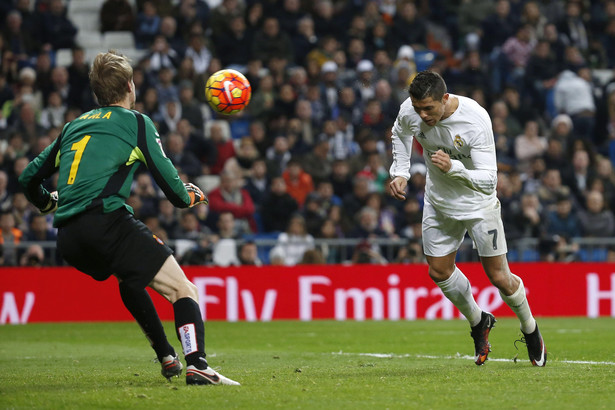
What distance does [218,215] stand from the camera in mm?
18234

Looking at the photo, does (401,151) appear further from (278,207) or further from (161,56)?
(161,56)

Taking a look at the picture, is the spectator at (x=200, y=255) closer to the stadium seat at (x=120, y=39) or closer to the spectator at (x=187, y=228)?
the spectator at (x=187, y=228)

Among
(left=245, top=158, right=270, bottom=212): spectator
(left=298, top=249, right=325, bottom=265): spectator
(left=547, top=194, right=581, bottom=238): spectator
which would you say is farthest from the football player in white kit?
(left=245, top=158, right=270, bottom=212): spectator

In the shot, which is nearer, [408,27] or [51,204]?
[51,204]

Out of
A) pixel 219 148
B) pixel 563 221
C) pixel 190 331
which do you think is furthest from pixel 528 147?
pixel 190 331

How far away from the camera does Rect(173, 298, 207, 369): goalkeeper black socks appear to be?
7.08 metres

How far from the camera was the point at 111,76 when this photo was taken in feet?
23.5

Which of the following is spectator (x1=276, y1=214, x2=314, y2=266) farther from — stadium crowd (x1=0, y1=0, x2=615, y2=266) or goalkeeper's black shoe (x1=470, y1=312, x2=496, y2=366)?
goalkeeper's black shoe (x1=470, y1=312, x2=496, y2=366)

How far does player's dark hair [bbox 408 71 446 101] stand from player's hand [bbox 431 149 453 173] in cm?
49

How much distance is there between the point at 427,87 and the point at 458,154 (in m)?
0.76

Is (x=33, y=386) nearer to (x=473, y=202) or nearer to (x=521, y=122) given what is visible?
(x=473, y=202)

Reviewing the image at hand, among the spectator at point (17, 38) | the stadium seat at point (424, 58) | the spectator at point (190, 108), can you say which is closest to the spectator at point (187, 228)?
the spectator at point (190, 108)

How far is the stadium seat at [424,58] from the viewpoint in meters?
22.4

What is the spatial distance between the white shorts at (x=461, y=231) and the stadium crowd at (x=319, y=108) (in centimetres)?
840
